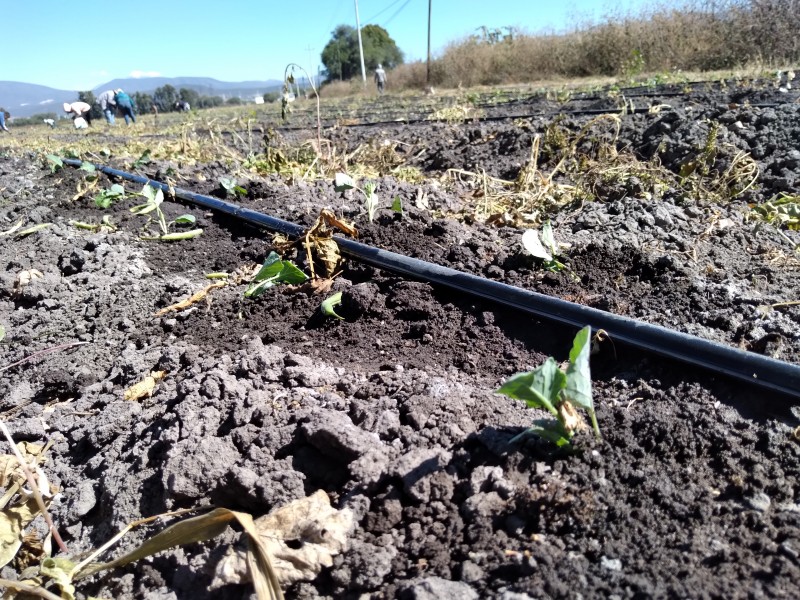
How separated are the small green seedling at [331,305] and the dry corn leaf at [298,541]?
35.2 inches

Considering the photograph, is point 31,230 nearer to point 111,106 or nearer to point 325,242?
point 325,242

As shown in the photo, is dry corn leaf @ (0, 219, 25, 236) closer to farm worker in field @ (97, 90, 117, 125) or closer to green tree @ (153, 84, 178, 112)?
farm worker in field @ (97, 90, 117, 125)

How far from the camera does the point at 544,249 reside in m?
2.19

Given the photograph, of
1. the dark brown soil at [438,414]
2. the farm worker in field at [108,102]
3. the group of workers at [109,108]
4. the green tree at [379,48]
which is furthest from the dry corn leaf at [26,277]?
the green tree at [379,48]

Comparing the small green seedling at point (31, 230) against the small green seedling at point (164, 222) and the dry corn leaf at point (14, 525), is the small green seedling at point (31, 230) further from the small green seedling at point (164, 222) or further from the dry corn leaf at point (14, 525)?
the dry corn leaf at point (14, 525)

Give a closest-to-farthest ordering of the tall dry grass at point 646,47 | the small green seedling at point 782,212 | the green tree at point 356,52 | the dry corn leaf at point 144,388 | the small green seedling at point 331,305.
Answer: the dry corn leaf at point 144,388 < the small green seedling at point 331,305 < the small green seedling at point 782,212 < the tall dry grass at point 646,47 < the green tree at point 356,52

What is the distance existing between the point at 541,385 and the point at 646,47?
775 inches

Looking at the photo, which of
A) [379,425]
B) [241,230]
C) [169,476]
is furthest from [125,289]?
[379,425]

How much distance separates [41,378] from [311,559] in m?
1.52

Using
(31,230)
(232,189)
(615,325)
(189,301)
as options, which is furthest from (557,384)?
(31,230)

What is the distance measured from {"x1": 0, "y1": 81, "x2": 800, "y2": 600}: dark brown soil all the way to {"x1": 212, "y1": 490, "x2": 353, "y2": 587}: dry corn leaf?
0.12 feet

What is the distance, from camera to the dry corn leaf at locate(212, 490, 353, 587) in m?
1.11

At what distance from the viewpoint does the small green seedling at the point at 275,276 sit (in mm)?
2232

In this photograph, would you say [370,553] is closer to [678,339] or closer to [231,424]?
[231,424]
